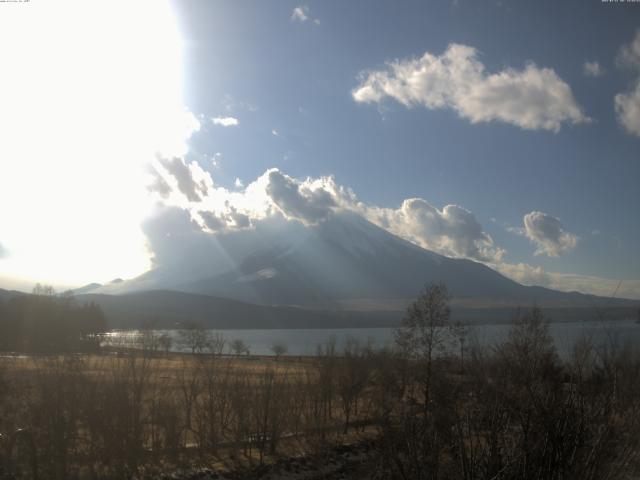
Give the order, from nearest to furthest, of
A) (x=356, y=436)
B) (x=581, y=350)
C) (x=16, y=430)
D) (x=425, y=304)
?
(x=581, y=350) < (x=16, y=430) < (x=356, y=436) < (x=425, y=304)

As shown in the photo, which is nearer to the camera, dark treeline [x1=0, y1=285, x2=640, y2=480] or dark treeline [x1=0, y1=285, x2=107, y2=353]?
dark treeline [x1=0, y1=285, x2=640, y2=480]

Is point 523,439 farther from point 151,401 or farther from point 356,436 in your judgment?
point 356,436

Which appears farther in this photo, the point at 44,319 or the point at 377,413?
the point at 44,319

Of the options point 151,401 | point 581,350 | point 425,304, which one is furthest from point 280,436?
point 581,350

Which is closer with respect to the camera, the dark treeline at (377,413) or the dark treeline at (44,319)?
the dark treeline at (377,413)

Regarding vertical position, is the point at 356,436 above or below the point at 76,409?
below

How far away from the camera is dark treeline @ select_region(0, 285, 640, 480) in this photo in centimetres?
608

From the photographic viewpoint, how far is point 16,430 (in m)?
16.3

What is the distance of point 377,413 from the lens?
45.3ft

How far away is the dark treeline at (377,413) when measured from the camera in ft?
19.9

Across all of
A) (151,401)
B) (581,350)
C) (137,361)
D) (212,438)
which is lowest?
(212,438)

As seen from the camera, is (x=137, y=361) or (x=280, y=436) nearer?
(x=137, y=361)

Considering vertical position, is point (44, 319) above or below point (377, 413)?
below

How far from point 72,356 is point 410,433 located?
15.9 meters
